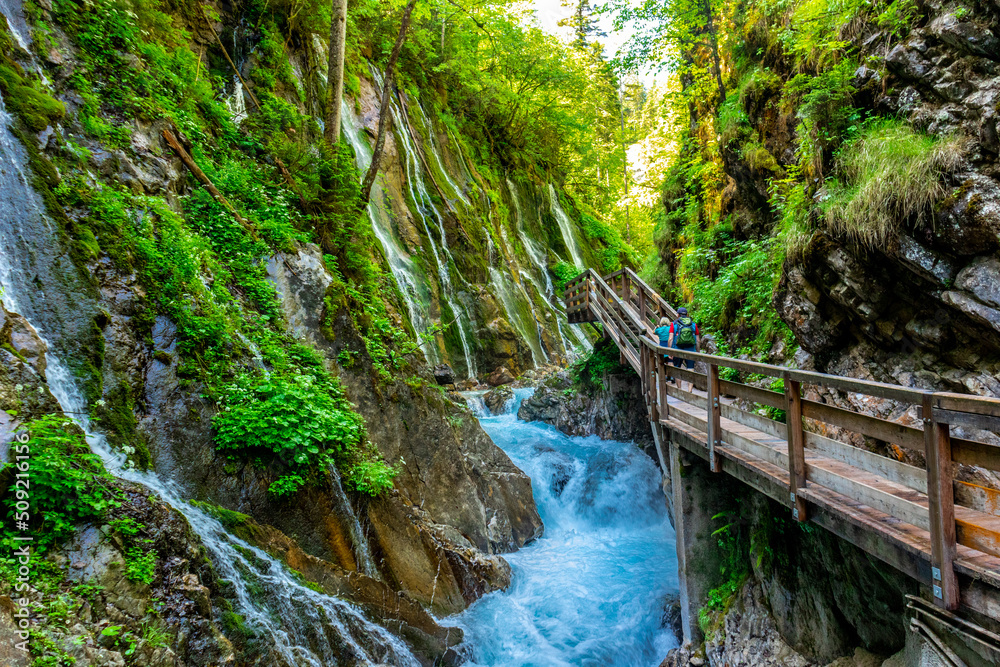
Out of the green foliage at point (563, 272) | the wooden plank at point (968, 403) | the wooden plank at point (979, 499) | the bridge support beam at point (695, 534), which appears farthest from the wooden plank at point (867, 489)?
the green foliage at point (563, 272)

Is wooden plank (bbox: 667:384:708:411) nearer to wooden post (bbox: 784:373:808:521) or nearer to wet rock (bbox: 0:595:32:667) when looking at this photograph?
wooden post (bbox: 784:373:808:521)

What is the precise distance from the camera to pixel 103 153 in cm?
608

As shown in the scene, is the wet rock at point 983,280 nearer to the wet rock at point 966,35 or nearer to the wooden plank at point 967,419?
the wet rock at point 966,35

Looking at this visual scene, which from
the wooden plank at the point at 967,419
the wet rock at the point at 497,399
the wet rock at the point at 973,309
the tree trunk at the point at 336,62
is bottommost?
the wet rock at the point at 497,399

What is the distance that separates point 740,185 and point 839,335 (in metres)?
5.39

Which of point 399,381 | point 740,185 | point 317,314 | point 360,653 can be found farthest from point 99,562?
point 740,185

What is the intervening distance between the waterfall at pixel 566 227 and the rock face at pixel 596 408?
485 inches

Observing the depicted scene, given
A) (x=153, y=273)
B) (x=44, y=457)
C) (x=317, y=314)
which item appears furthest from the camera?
(x=317, y=314)

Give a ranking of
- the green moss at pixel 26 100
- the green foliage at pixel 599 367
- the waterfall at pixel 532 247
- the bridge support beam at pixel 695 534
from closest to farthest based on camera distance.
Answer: the green moss at pixel 26 100, the bridge support beam at pixel 695 534, the green foliage at pixel 599 367, the waterfall at pixel 532 247

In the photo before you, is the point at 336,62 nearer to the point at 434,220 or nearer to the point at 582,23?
the point at 434,220

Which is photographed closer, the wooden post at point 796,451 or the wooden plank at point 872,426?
the wooden plank at point 872,426

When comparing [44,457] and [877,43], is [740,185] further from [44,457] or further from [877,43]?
[44,457]

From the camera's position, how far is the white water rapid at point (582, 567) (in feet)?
22.7

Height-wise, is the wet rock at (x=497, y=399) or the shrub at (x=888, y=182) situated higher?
the shrub at (x=888, y=182)
